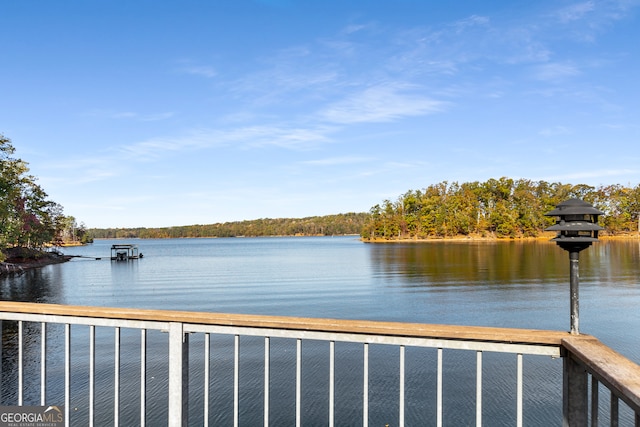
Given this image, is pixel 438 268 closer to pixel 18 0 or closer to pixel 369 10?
pixel 369 10

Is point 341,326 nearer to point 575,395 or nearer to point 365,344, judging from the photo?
point 365,344

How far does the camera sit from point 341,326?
5.85 ft

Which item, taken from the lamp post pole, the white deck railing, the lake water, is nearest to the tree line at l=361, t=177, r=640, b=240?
the lake water

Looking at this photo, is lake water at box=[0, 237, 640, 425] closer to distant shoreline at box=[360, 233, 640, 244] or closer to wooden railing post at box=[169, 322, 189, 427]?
wooden railing post at box=[169, 322, 189, 427]

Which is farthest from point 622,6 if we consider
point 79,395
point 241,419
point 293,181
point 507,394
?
point 293,181

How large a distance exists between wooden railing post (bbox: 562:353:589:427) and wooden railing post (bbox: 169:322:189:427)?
5.44 ft

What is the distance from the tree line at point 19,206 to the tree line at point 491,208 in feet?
184

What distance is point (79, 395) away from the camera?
265 inches

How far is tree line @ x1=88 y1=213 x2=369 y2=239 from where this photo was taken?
142 meters

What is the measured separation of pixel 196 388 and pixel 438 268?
2294cm

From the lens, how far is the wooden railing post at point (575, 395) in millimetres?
1520

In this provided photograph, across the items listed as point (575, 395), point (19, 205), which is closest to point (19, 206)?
point (19, 205)

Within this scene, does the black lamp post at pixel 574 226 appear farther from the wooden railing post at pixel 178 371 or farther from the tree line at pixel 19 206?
the tree line at pixel 19 206

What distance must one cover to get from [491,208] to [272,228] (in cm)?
9038
